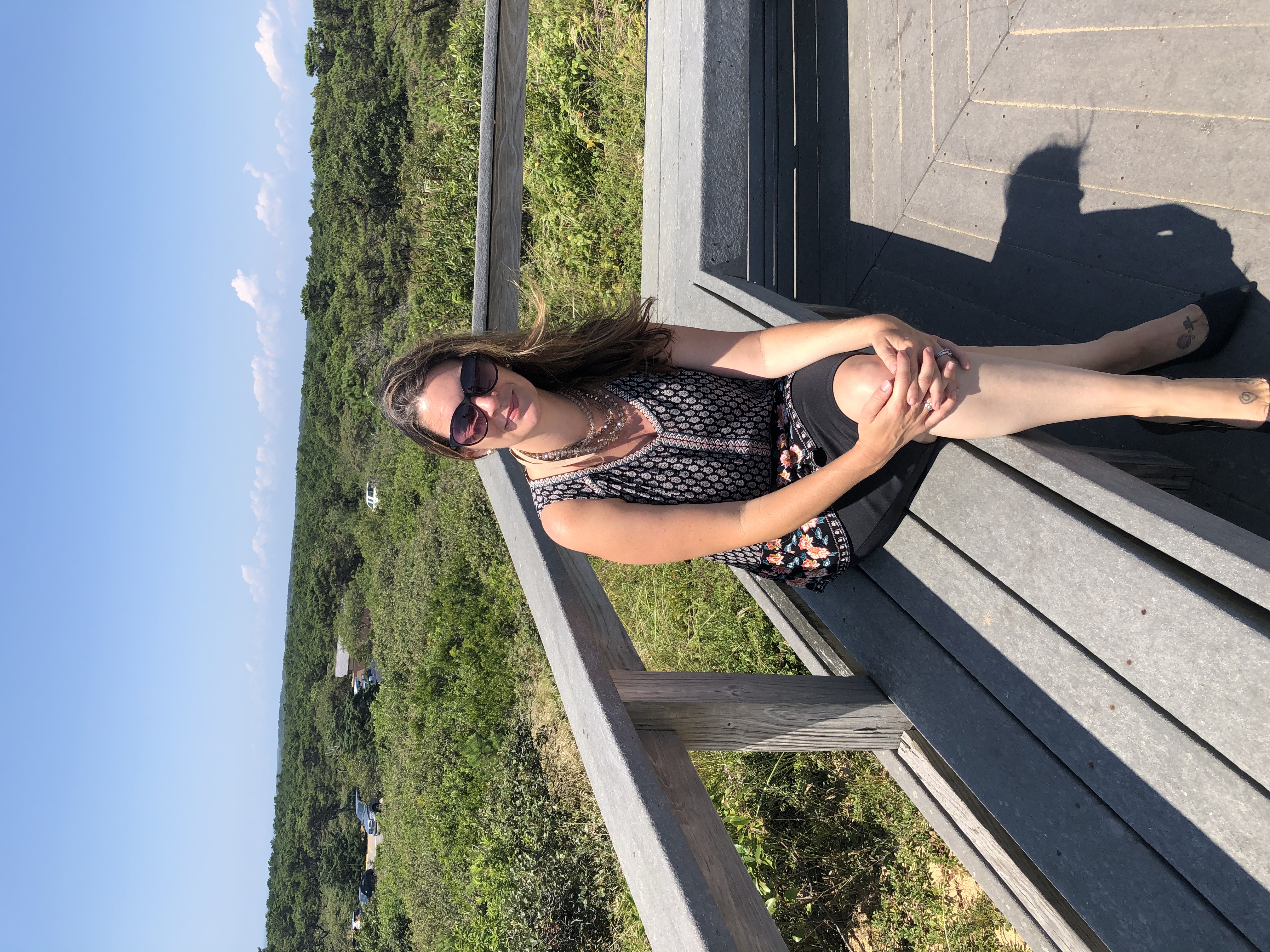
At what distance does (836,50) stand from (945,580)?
109 inches

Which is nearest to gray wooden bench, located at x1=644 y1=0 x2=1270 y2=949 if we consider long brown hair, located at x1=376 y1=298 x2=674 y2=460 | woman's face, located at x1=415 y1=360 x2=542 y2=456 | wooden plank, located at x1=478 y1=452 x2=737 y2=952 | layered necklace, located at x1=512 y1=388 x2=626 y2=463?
long brown hair, located at x1=376 y1=298 x2=674 y2=460

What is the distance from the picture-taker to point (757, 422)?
2.15 meters

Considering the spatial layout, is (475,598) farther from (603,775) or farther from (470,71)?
(603,775)

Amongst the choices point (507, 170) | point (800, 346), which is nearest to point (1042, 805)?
point (800, 346)

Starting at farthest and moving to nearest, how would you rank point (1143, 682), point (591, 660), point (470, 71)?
point (470, 71), point (591, 660), point (1143, 682)

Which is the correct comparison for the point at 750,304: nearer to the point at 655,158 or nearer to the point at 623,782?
the point at 655,158

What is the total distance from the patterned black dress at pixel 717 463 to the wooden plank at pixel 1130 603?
401mm

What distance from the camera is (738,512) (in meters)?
1.87

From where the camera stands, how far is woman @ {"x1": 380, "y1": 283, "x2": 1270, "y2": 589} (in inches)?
64.1

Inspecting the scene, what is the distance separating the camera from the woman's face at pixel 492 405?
1.90 metres

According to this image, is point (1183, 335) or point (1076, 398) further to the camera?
Answer: point (1183, 335)

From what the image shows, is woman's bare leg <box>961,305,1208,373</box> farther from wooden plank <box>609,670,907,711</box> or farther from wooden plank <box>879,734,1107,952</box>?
wooden plank <box>879,734,1107,952</box>

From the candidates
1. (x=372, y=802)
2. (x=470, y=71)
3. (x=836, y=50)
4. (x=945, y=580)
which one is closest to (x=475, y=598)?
(x=470, y=71)

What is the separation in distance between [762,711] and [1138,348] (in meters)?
1.36
